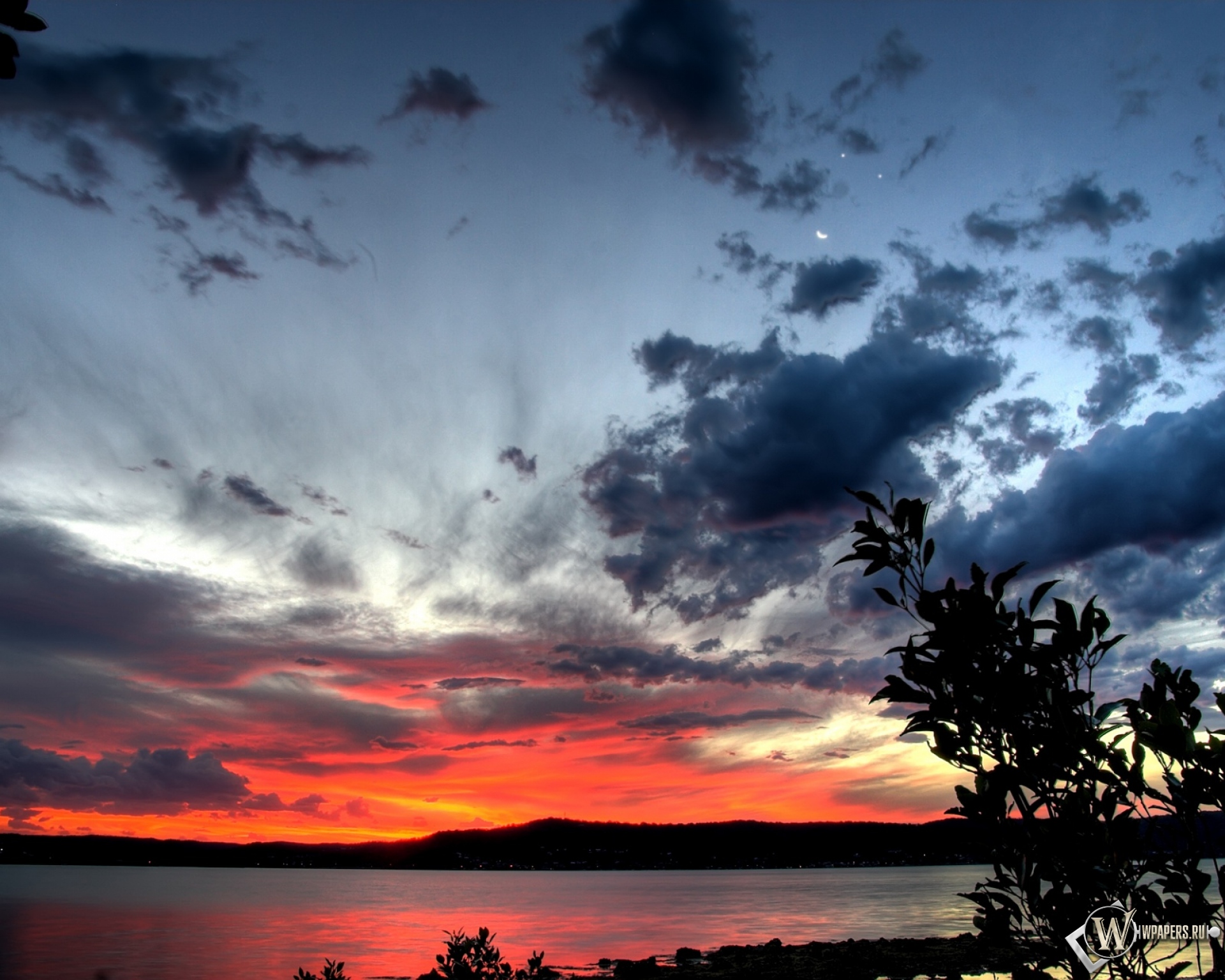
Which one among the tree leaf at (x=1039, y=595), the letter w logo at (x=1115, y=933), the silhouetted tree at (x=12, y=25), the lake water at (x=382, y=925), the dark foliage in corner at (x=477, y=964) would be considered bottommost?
the lake water at (x=382, y=925)

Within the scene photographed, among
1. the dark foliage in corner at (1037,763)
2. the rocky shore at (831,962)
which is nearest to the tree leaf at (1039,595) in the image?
the dark foliage in corner at (1037,763)

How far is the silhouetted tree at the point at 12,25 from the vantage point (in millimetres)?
2658

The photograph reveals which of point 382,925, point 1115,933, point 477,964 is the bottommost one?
point 382,925

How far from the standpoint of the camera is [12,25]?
266 cm

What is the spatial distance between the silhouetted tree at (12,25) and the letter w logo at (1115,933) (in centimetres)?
662

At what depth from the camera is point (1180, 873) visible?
4.78m

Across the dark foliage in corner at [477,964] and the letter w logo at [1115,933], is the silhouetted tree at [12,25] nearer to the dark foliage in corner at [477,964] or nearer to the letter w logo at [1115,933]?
the letter w logo at [1115,933]

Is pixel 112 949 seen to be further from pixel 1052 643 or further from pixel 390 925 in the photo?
pixel 1052 643

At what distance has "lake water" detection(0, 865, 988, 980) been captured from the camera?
5512 cm

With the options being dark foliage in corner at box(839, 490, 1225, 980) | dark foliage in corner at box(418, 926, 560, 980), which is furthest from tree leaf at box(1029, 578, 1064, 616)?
dark foliage in corner at box(418, 926, 560, 980)

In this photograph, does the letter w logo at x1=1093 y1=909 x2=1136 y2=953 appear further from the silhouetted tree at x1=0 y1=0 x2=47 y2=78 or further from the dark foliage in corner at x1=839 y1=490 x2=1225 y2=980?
the silhouetted tree at x1=0 y1=0 x2=47 y2=78

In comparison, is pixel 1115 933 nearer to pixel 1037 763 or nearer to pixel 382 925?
pixel 1037 763

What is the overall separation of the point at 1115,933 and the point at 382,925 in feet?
330

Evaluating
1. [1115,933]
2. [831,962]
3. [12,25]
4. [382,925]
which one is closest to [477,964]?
[1115,933]
